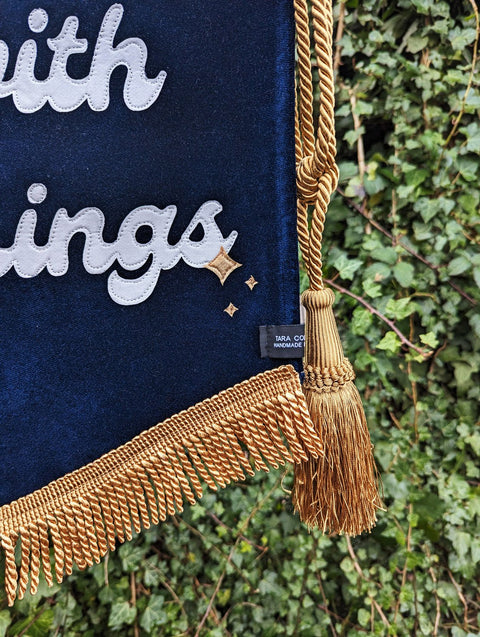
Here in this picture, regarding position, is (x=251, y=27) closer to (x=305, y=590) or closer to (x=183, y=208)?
(x=183, y=208)

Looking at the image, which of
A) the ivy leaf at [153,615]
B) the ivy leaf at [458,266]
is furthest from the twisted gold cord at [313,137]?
the ivy leaf at [153,615]

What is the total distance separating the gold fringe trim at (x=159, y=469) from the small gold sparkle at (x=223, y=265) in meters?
0.13

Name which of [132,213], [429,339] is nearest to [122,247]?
[132,213]

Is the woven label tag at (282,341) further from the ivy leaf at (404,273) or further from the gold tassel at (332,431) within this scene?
the ivy leaf at (404,273)

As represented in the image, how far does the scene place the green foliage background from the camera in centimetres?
87

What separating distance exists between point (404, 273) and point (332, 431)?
503 millimetres

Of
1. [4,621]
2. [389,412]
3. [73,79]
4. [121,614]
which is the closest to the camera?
[73,79]

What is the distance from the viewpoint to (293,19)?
0.46m

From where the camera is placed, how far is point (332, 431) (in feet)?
1.71

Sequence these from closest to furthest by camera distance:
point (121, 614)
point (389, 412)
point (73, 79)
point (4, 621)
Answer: point (73, 79) → point (4, 621) → point (121, 614) → point (389, 412)

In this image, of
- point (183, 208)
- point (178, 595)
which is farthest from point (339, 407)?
point (178, 595)

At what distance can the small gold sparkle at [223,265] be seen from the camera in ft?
1.65

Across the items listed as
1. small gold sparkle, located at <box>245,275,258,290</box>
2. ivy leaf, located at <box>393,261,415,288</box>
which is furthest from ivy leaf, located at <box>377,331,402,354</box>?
small gold sparkle, located at <box>245,275,258,290</box>

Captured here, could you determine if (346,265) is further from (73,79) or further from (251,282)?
(73,79)
